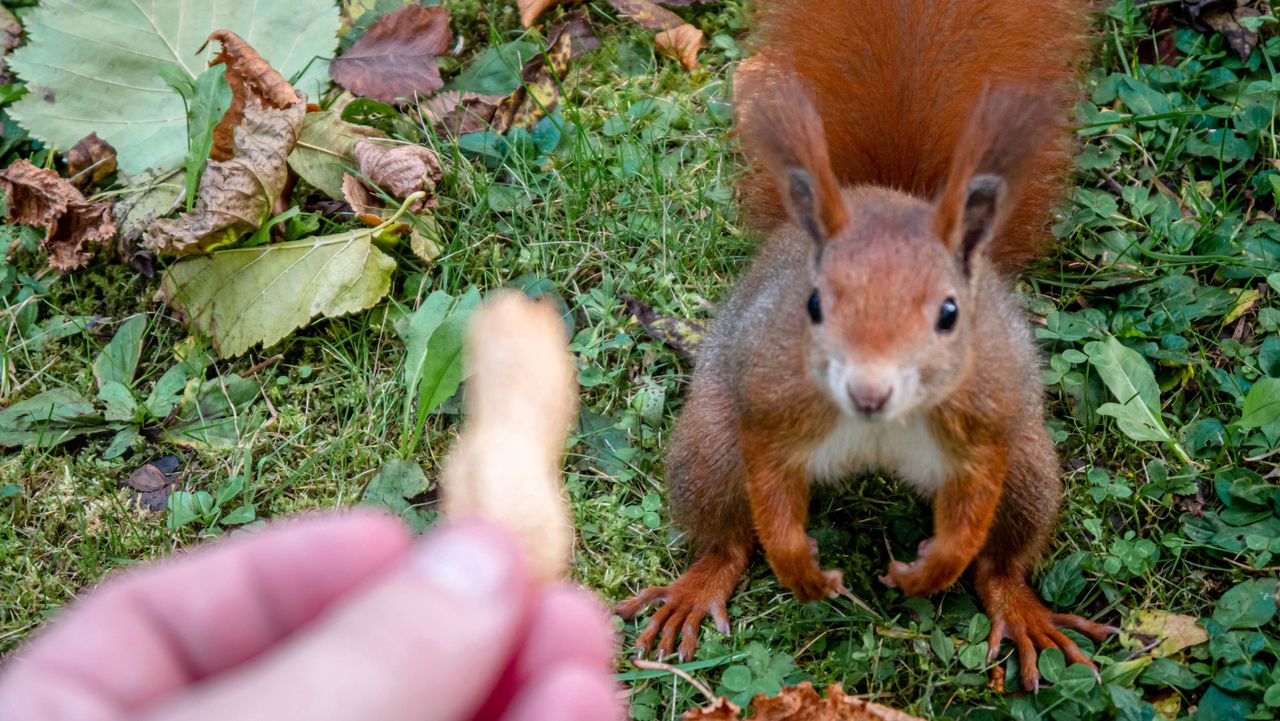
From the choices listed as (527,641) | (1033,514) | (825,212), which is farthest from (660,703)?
(527,641)

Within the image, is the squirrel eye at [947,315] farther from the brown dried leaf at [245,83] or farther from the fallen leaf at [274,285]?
the brown dried leaf at [245,83]

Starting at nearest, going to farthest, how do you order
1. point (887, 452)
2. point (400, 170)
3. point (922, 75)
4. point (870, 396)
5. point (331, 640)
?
point (331, 640)
point (870, 396)
point (887, 452)
point (922, 75)
point (400, 170)

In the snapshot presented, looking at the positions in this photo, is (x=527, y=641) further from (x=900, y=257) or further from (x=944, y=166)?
(x=944, y=166)

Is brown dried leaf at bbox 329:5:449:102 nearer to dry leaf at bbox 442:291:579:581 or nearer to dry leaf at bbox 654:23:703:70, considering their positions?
dry leaf at bbox 654:23:703:70

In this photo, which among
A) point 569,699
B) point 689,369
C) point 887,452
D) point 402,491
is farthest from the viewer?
point 689,369

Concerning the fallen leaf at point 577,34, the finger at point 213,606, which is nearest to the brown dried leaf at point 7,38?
the fallen leaf at point 577,34

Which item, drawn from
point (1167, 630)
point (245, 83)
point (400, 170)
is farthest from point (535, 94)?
point (1167, 630)

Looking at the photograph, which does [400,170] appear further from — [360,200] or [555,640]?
[555,640]
